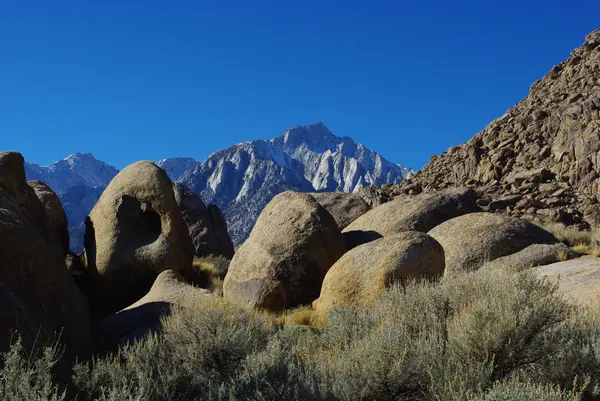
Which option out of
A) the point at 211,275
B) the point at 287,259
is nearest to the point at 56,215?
the point at 211,275

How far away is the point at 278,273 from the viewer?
11.0 metres

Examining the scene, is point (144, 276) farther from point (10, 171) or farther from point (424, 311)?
point (424, 311)

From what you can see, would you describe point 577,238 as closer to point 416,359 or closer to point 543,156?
point 543,156

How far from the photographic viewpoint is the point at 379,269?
29.7 ft

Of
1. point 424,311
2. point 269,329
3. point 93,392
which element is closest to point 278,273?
point 269,329

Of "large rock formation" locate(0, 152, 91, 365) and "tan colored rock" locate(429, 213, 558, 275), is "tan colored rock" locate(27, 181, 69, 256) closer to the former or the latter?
"large rock formation" locate(0, 152, 91, 365)

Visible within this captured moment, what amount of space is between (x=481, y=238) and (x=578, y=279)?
2.77 meters

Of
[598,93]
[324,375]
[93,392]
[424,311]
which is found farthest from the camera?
[598,93]

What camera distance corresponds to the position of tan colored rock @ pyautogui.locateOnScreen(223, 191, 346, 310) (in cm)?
1091

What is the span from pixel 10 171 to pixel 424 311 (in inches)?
310

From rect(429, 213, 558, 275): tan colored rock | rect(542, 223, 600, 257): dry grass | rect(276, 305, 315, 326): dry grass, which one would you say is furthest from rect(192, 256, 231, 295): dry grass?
rect(542, 223, 600, 257): dry grass

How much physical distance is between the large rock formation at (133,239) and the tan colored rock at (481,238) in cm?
564

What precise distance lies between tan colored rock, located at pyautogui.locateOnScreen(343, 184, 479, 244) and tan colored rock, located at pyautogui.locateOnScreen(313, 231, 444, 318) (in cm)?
278

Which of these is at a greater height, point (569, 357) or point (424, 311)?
point (424, 311)
